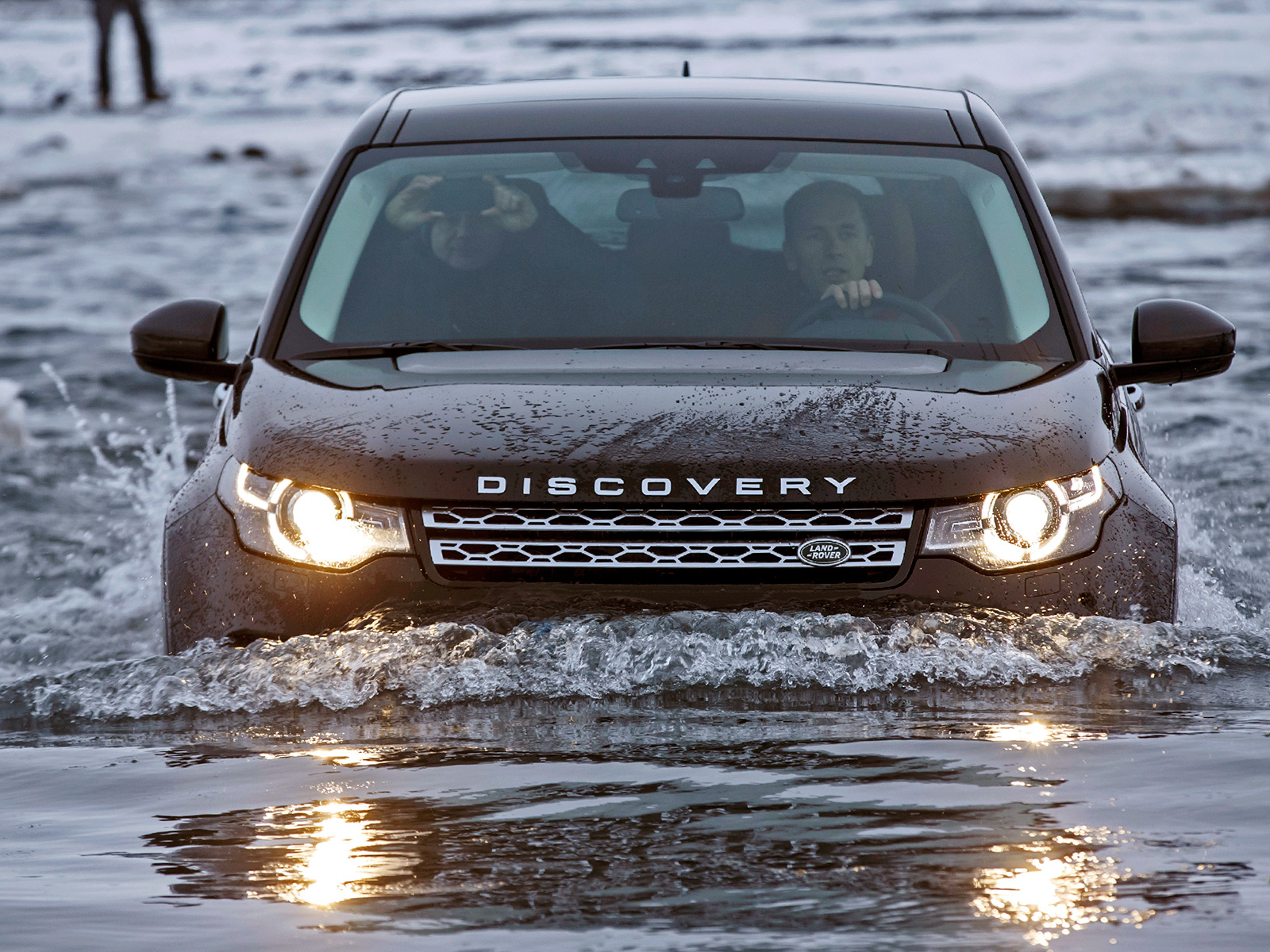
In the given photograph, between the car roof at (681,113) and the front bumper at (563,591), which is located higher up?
the car roof at (681,113)

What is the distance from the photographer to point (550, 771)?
12.1 feet

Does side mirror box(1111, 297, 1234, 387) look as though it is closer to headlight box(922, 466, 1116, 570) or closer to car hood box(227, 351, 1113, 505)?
car hood box(227, 351, 1113, 505)

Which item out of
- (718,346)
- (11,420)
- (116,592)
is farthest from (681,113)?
(11,420)

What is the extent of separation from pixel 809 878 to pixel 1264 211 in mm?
20674

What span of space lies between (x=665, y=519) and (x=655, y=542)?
0.05m

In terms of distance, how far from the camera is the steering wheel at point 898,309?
507 centimetres

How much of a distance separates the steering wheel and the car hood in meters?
0.35

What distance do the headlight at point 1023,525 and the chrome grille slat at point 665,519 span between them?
0.19 m

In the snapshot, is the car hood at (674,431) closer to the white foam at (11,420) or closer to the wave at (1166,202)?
the white foam at (11,420)

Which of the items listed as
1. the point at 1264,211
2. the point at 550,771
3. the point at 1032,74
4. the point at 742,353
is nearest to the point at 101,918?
the point at 550,771

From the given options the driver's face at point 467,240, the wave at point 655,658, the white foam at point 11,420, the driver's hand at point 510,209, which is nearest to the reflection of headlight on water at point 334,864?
the wave at point 655,658

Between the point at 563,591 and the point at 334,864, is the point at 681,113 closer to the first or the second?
the point at 563,591

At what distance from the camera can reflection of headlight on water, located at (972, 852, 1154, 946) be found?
2.80m

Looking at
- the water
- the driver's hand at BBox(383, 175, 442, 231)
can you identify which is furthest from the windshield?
the water
